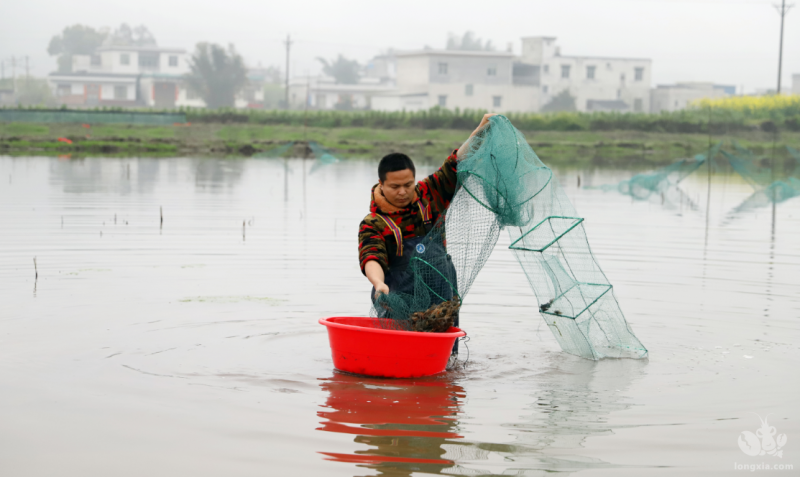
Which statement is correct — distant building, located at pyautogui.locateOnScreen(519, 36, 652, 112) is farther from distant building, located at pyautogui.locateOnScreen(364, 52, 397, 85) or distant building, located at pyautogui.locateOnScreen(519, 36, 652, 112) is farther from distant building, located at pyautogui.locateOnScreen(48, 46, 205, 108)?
distant building, located at pyautogui.locateOnScreen(364, 52, 397, 85)

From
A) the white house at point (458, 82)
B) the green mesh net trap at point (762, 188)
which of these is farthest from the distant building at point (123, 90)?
the green mesh net trap at point (762, 188)

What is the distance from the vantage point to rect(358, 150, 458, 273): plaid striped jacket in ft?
15.6

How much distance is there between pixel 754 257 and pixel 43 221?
920 cm

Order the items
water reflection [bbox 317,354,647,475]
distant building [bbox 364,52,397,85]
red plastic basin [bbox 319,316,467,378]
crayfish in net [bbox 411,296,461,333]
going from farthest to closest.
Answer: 1. distant building [bbox 364,52,397,85]
2. crayfish in net [bbox 411,296,461,333]
3. red plastic basin [bbox 319,316,467,378]
4. water reflection [bbox 317,354,647,475]

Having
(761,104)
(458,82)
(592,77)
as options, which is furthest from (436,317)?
(592,77)

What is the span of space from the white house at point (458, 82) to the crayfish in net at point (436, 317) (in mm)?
64369

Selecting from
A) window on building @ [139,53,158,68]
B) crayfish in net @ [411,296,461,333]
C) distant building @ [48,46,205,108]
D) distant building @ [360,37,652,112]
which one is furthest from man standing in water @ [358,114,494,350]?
window on building @ [139,53,158,68]

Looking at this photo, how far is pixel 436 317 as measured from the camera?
470cm

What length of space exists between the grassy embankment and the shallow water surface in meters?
24.1

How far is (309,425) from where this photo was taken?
392 cm

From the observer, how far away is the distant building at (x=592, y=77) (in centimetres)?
7869

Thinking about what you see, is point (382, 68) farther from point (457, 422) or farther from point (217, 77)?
point (457, 422)

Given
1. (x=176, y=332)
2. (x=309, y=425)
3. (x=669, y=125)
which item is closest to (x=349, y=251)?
→ (x=176, y=332)

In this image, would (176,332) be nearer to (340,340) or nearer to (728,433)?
(340,340)
